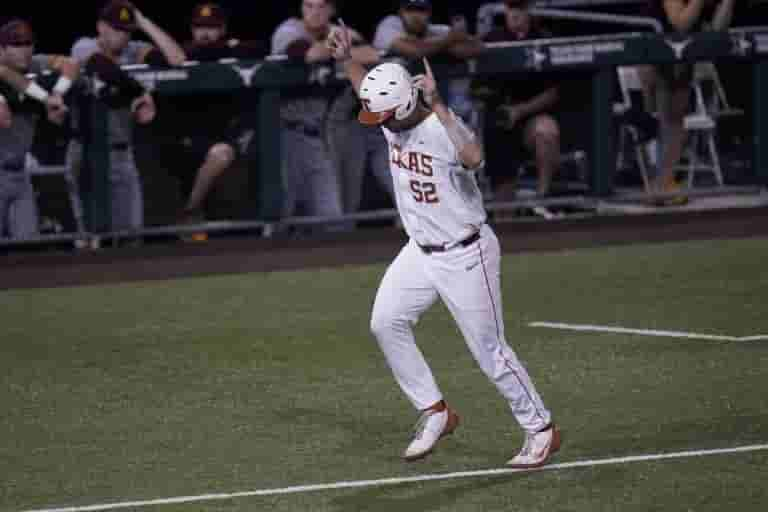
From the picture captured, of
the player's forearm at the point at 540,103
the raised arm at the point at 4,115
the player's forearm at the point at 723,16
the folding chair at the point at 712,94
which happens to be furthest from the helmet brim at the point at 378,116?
the player's forearm at the point at 723,16

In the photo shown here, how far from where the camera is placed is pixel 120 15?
1262cm

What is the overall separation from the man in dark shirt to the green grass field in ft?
4.15

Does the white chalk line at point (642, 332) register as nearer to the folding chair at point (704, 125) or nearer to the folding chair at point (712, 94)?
the folding chair at point (704, 125)

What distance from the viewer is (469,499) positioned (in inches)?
266

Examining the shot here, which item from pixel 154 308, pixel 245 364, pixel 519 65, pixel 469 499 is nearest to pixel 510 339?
pixel 245 364

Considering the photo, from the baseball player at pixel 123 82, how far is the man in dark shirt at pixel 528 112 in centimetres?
258

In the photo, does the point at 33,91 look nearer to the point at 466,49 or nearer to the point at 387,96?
the point at 466,49

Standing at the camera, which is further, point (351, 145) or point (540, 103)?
point (540, 103)

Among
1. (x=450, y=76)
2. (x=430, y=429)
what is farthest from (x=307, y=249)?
(x=430, y=429)

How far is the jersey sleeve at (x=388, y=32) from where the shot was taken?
13.4 m

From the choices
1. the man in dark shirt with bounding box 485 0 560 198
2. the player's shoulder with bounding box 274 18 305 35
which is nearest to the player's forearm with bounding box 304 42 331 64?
the player's shoulder with bounding box 274 18 305 35

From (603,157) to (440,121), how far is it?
721 cm

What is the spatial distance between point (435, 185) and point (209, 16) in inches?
245

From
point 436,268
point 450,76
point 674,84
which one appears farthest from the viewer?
point 674,84
